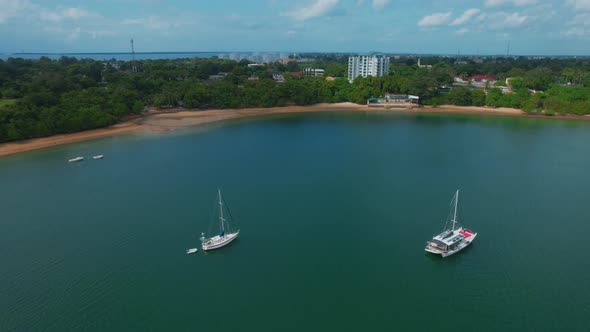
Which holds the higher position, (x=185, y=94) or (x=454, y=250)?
(x=185, y=94)

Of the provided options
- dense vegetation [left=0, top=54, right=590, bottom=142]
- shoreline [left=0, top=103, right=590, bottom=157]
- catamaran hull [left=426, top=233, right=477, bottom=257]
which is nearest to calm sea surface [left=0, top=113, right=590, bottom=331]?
catamaran hull [left=426, top=233, right=477, bottom=257]

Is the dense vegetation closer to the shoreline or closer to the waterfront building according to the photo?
the shoreline

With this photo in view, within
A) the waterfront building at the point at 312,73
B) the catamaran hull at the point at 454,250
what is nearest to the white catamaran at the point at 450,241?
the catamaran hull at the point at 454,250

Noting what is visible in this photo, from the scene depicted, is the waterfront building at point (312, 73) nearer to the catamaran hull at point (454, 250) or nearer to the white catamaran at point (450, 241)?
the white catamaran at point (450, 241)

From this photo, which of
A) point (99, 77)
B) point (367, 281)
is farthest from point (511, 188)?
point (99, 77)

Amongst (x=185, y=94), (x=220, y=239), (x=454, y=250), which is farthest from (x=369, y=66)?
(x=220, y=239)

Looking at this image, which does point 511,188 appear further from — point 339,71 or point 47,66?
point 47,66

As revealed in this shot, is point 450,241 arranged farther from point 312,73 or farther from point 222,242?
point 312,73
